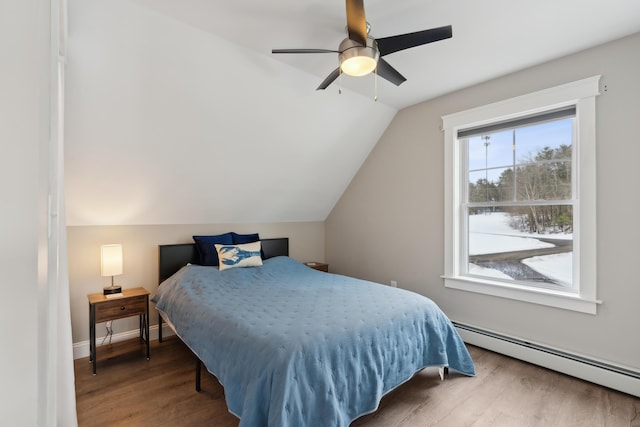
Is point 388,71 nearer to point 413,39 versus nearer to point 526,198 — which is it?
point 413,39

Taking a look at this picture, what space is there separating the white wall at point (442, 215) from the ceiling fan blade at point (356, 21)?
2039 millimetres

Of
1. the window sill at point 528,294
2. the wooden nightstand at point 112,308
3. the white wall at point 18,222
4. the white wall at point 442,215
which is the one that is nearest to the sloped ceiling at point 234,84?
the white wall at point 442,215

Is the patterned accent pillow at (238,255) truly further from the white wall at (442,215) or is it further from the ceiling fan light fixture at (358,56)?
the ceiling fan light fixture at (358,56)

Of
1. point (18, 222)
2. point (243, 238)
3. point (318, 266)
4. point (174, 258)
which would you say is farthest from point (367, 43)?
point (318, 266)

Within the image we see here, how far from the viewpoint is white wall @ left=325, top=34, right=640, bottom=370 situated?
239 cm

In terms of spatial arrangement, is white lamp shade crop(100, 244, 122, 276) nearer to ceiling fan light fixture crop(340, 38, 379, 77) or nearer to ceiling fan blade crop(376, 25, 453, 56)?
ceiling fan light fixture crop(340, 38, 379, 77)

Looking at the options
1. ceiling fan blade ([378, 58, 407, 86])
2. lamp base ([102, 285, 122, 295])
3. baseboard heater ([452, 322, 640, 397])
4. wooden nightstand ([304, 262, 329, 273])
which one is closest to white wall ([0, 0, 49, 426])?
ceiling fan blade ([378, 58, 407, 86])

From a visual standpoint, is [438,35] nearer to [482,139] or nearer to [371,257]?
[482,139]

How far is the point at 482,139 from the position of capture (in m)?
3.28

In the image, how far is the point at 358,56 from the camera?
5.81 ft

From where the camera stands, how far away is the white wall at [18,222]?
0.11 meters

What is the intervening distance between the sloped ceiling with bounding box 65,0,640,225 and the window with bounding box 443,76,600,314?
0.45m

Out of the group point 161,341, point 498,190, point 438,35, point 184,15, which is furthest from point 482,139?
point 161,341

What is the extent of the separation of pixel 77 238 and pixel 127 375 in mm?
1324
